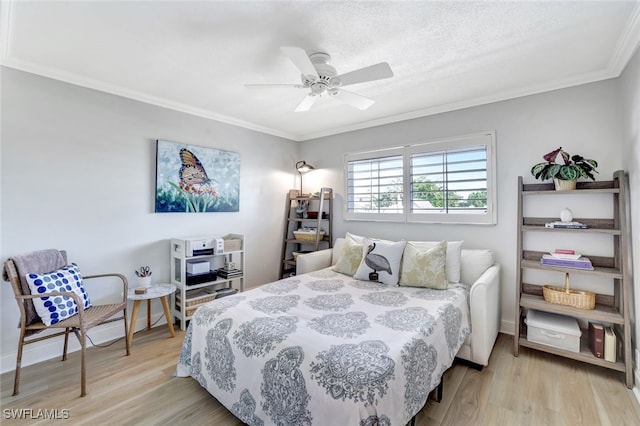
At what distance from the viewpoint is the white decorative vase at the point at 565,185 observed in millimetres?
2330

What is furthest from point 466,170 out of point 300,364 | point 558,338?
point 300,364

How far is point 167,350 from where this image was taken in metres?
2.56

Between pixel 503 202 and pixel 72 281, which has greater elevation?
pixel 503 202

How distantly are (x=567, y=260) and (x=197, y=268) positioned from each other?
347cm

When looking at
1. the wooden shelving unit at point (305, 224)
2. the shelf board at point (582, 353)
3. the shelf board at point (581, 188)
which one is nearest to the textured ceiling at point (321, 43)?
the shelf board at point (581, 188)

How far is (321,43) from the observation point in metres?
1.94

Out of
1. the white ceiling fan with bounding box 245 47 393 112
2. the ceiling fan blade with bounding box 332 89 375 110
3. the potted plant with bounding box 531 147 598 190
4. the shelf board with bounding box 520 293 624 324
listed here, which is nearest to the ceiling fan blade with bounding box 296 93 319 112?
the white ceiling fan with bounding box 245 47 393 112

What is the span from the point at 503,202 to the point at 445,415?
2.07 m

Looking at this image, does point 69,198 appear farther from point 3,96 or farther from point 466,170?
point 466,170

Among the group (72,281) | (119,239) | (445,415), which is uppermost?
(119,239)

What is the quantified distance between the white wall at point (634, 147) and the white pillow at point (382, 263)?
1.65 meters

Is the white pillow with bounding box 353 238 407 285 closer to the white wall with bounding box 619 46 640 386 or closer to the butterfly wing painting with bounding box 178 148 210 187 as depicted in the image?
the white wall with bounding box 619 46 640 386

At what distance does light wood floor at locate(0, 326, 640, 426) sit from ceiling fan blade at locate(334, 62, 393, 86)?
2.20m

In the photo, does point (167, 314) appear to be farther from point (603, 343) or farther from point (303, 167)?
point (603, 343)
